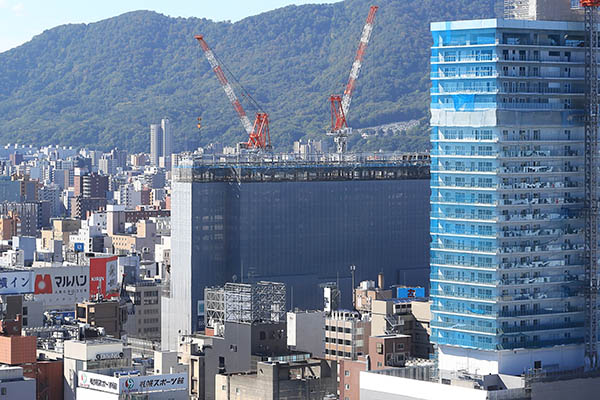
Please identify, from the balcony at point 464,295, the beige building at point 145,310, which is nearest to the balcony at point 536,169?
the balcony at point 464,295

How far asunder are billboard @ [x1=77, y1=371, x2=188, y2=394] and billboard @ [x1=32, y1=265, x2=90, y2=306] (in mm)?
48791

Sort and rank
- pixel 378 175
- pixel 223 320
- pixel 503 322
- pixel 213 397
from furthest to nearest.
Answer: pixel 378 175 → pixel 223 320 → pixel 213 397 → pixel 503 322

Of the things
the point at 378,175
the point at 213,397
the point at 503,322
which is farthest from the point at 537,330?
the point at 378,175

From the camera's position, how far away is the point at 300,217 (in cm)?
12469

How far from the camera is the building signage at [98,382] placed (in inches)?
3137

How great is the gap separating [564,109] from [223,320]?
83.2 feet

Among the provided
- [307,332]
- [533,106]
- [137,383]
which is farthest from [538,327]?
[307,332]

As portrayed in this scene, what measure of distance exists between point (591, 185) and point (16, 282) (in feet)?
141

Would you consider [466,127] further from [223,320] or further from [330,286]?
[330,286]

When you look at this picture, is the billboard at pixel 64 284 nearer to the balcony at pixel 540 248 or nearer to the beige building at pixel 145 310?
the beige building at pixel 145 310

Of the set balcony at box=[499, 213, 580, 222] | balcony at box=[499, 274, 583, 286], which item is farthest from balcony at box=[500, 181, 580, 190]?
balcony at box=[499, 274, 583, 286]

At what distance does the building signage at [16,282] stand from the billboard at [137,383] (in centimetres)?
2635

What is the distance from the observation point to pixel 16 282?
108 metres

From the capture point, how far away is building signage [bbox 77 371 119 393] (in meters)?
79.7
